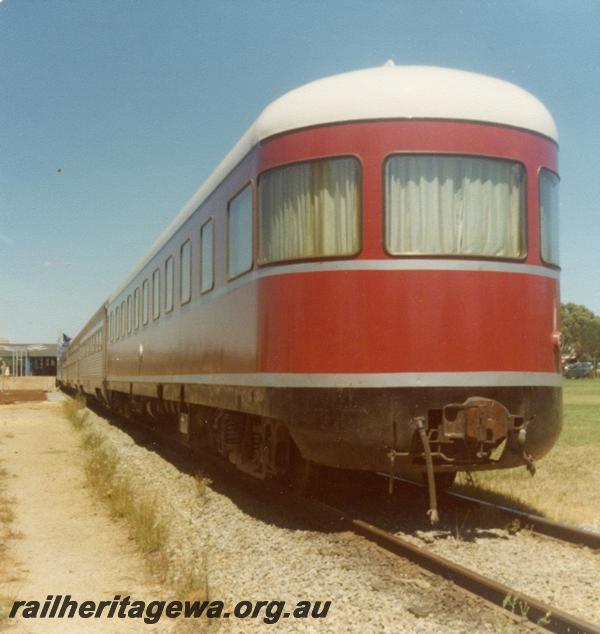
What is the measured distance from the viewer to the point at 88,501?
9234 mm

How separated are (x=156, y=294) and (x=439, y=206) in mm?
7060

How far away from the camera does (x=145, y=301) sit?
14.0 meters

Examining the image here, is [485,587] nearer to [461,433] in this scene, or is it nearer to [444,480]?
[461,433]

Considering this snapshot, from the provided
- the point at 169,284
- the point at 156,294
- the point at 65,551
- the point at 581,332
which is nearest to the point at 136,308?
the point at 156,294

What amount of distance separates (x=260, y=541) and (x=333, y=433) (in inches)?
39.1

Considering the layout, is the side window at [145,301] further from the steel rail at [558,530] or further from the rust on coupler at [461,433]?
the rust on coupler at [461,433]

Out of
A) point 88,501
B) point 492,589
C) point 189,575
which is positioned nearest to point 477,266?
point 492,589

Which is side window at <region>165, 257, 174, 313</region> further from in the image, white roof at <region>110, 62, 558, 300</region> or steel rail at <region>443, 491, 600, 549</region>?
steel rail at <region>443, 491, 600, 549</region>

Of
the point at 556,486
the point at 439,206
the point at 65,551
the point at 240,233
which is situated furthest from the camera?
the point at 556,486

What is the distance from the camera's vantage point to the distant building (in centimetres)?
10194

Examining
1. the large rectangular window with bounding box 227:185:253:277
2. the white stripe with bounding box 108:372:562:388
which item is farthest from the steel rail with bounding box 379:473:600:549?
the large rectangular window with bounding box 227:185:253:277

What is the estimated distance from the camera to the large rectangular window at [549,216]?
689 cm

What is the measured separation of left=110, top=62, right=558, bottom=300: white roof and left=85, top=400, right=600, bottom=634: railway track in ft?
10.1

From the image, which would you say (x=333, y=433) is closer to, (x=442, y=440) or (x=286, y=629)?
(x=442, y=440)
